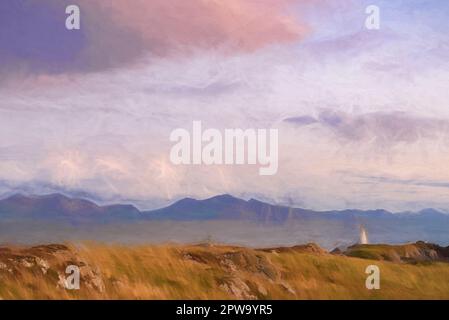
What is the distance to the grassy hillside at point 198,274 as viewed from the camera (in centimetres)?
A: 1042

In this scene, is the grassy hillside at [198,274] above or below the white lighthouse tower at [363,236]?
below

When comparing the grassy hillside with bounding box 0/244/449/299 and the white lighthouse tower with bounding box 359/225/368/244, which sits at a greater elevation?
the white lighthouse tower with bounding box 359/225/368/244

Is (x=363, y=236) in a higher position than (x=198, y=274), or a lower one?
higher

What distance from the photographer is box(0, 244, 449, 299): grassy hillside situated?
10.4 metres

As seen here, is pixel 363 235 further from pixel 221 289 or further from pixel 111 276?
pixel 111 276

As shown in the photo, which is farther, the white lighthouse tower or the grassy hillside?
the white lighthouse tower

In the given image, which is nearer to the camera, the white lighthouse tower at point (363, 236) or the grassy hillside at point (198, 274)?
the grassy hillside at point (198, 274)

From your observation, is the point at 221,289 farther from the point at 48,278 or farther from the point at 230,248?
the point at 48,278

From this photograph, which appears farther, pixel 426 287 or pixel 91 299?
pixel 426 287

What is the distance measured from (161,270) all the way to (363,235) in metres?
3.54

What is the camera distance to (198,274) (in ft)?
35.1

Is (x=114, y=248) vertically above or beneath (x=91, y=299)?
above

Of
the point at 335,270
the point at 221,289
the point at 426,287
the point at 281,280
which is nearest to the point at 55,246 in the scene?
the point at 221,289

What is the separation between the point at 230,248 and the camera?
10781mm
